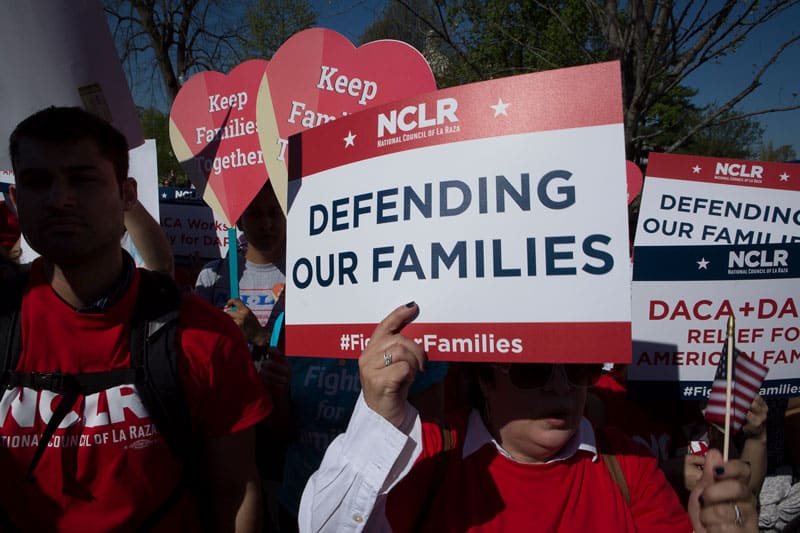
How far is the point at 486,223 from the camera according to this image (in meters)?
1.32

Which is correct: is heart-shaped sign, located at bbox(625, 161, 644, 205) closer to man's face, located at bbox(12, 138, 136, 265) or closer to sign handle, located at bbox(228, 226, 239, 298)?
sign handle, located at bbox(228, 226, 239, 298)

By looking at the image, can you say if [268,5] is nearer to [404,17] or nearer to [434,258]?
[404,17]

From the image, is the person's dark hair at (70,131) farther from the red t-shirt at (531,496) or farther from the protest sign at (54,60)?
the red t-shirt at (531,496)

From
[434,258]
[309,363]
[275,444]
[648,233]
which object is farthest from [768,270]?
[275,444]

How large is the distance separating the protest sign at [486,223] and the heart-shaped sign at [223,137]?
115cm

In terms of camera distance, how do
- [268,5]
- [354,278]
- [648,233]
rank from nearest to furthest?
[354,278] < [648,233] < [268,5]

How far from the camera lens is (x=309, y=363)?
224cm

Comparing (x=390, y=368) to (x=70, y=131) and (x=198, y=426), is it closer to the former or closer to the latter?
(x=198, y=426)

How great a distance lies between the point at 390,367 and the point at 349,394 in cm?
94

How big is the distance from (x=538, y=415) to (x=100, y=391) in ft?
4.02

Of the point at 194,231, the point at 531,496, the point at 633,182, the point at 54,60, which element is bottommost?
the point at 531,496

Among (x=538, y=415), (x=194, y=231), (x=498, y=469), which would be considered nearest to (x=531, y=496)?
(x=498, y=469)

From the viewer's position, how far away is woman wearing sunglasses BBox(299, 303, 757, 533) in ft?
4.25

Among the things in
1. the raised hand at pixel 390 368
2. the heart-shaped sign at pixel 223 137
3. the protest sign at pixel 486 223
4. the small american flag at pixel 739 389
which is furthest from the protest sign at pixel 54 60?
the small american flag at pixel 739 389
